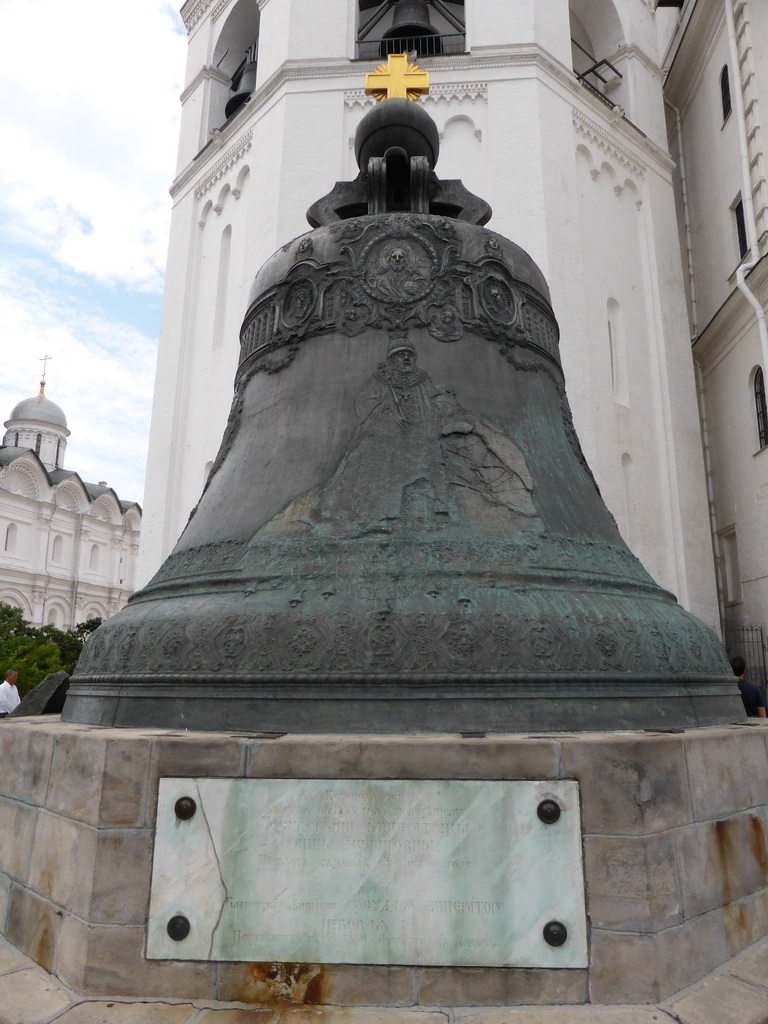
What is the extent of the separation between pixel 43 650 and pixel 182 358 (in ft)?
18.2

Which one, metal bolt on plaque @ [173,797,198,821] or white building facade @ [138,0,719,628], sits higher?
white building facade @ [138,0,719,628]

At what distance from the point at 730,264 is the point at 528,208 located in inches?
185

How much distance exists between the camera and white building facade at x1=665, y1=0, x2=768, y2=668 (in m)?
12.7

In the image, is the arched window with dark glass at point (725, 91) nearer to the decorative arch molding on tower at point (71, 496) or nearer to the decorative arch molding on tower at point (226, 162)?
the decorative arch molding on tower at point (226, 162)

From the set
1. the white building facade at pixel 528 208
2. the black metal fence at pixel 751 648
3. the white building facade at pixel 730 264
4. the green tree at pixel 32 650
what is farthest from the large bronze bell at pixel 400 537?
the white building facade at pixel 730 264

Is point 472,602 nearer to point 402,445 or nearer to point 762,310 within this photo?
point 402,445

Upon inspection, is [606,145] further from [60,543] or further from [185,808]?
[60,543]

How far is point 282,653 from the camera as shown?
81.0 inches

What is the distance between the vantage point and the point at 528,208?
38.0 feet

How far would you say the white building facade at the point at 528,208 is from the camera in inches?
470

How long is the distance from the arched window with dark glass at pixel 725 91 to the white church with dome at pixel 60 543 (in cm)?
3083

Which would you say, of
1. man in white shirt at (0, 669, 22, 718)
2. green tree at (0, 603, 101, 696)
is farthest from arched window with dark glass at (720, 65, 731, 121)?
man in white shirt at (0, 669, 22, 718)

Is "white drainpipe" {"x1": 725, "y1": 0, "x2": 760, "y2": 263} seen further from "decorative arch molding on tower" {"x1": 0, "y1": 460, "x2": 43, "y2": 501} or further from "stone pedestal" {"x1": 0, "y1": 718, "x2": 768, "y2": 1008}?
"decorative arch molding on tower" {"x1": 0, "y1": 460, "x2": 43, "y2": 501}

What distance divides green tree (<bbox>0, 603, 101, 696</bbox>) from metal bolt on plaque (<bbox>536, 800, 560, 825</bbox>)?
9.08 metres
